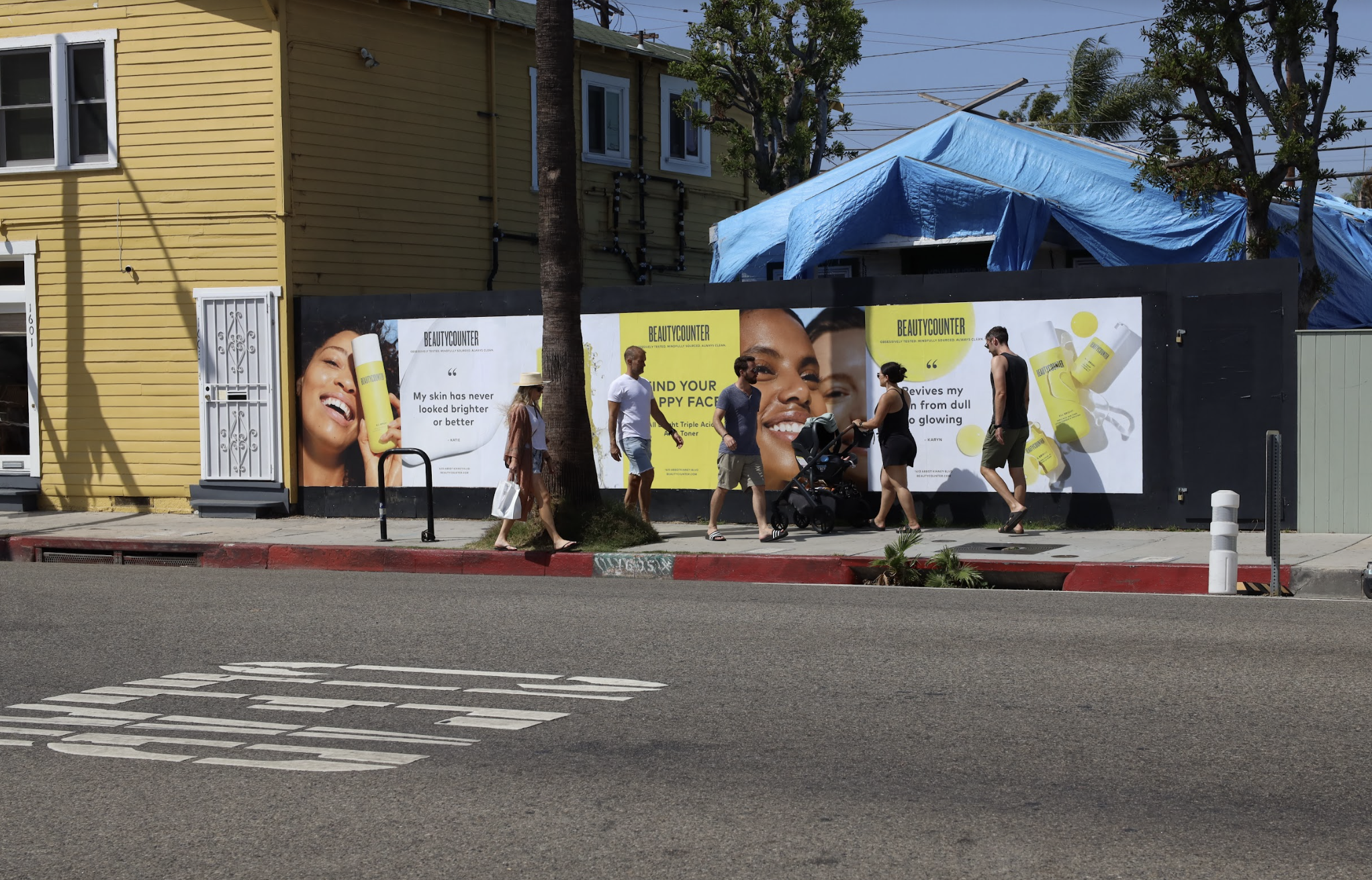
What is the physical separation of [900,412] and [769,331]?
81.9 inches

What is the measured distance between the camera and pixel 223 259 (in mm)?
18438

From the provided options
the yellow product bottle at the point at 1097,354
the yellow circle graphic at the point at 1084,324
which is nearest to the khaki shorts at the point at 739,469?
the yellow product bottle at the point at 1097,354

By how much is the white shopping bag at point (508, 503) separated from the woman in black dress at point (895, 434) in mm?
3451

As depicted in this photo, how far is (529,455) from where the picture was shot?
44.5 feet

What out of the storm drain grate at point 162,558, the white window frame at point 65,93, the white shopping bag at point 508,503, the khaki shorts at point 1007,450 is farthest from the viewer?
the white window frame at point 65,93

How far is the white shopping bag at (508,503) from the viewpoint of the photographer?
44.6 ft

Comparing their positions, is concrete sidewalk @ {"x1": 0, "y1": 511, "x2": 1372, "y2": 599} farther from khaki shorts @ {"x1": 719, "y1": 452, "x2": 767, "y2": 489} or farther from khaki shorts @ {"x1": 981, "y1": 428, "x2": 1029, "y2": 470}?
khaki shorts @ {"x1": 981, "y1": 428, "x2": 1029, "y2": 470}

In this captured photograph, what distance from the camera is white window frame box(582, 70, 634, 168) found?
23.6 meters

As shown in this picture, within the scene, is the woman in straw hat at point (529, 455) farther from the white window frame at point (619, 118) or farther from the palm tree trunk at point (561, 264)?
the white window frame at point (619, 118)

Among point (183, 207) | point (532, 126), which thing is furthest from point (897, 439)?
point (532, 126)

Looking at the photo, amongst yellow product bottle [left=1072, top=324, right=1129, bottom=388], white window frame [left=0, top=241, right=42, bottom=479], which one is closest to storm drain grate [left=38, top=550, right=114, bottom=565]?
white window frame [left=0, top=241, right=42, bottom=479]

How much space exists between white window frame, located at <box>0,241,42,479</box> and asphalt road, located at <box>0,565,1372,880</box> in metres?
9.84

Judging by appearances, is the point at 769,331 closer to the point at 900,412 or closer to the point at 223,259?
the point at 900,412

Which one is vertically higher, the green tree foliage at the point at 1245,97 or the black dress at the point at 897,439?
the green tree foliage at the point at 1245,97
